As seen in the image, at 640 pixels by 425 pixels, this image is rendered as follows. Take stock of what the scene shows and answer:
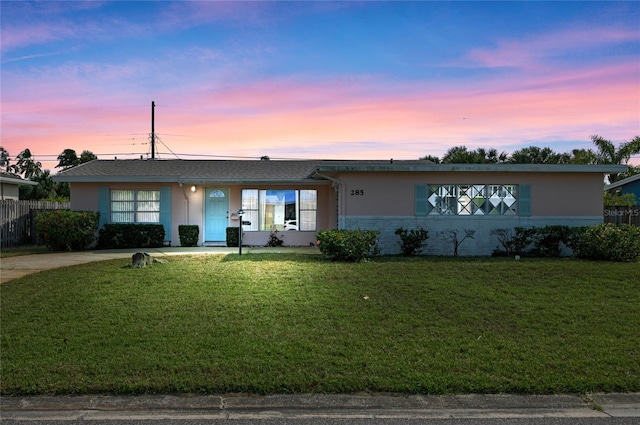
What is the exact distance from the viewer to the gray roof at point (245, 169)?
Answer: 47.4ft

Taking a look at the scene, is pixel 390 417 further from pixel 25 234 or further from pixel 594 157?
pixel 594 157

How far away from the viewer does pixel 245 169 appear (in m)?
19.0

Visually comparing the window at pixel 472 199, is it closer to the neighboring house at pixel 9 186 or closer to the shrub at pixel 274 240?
the shrub at pixel 274 240

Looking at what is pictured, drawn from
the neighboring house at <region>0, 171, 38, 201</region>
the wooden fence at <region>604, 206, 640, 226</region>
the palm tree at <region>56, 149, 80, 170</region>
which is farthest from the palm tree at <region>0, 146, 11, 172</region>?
the wooden fence at <region>604, 206, 640, 226</region>

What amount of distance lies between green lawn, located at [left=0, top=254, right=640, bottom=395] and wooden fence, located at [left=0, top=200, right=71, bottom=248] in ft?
29.5

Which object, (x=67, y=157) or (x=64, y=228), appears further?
(x=67, y=157)

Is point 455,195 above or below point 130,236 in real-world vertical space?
above

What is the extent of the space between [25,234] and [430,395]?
18.4m

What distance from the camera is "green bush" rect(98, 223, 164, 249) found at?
675 inches

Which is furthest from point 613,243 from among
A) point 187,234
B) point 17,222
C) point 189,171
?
point 17,222

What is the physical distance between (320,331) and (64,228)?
40.6 feet

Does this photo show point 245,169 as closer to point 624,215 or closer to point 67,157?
point 624,215

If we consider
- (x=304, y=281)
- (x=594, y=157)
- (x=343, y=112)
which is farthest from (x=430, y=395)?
(x=594, y=157)

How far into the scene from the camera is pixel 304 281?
947 centimetres
